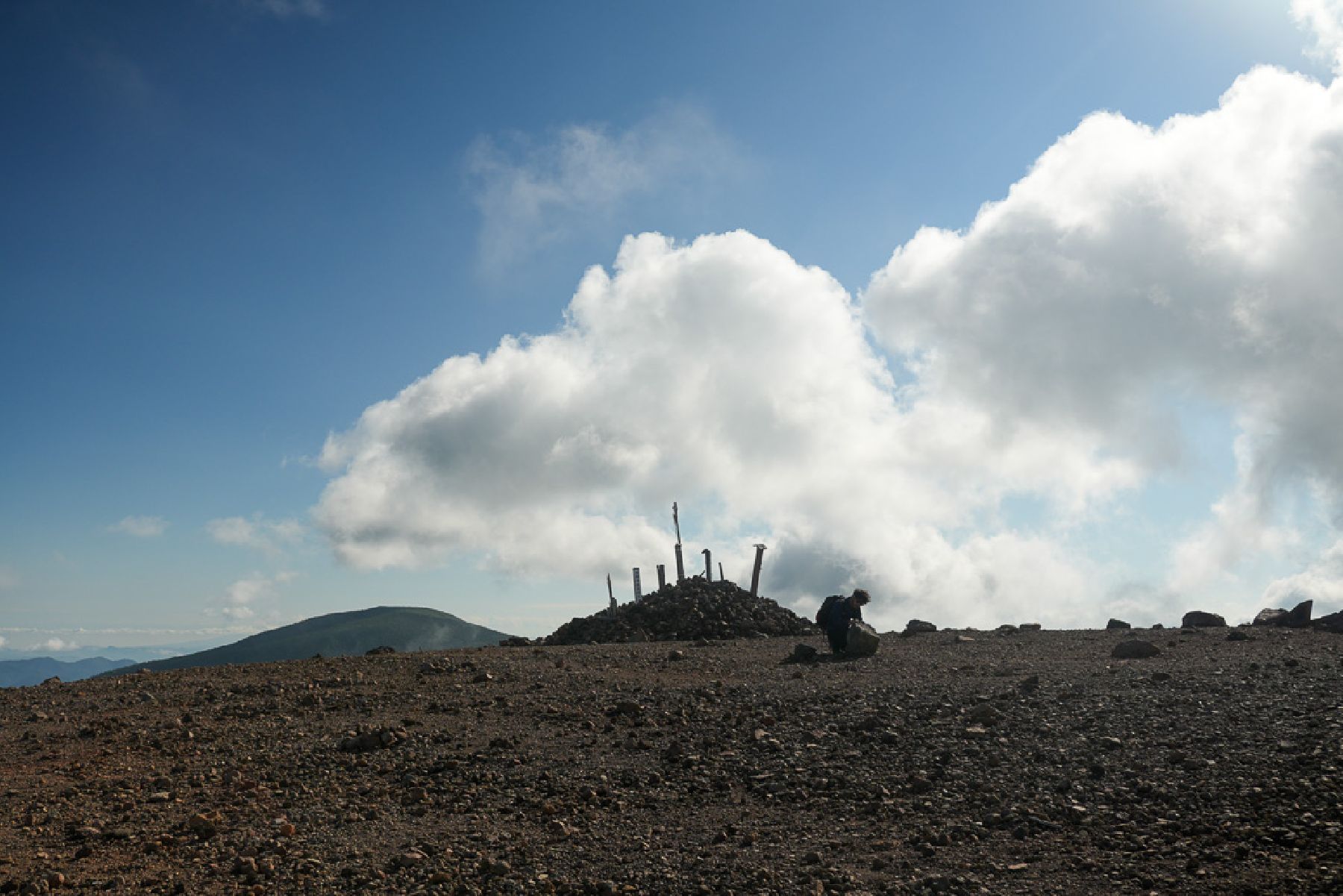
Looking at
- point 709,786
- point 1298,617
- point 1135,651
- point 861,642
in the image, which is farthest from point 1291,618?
point 709,786

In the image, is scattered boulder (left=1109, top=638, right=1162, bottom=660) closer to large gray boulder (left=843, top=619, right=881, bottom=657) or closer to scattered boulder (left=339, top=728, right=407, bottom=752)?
large gray boulder (left=843, top=619, right=881, bottom=657)

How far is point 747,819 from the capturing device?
10844 mm

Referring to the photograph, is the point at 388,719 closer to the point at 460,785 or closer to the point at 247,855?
the point at 460,785

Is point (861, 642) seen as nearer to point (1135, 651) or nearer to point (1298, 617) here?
point (1135, 651)

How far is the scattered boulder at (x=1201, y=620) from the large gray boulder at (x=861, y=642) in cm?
1188

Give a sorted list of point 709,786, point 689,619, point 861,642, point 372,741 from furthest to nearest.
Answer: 1. point 689,619
2. point 861,642
3. point 372,741
4. point 709,786

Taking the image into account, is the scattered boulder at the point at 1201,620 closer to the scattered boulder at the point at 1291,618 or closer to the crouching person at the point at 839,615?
the scattered boulder at the point at 1291,618

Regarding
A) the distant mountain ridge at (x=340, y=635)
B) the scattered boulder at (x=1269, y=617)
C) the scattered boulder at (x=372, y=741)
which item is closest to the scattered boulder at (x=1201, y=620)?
the scattered boulder at (x=1269, y=617)

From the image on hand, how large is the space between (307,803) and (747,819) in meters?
5.52

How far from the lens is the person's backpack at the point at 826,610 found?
954 inches

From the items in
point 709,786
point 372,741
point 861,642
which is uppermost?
point 861,642

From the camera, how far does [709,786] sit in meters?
12.0

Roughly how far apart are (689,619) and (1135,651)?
1521 centimetres

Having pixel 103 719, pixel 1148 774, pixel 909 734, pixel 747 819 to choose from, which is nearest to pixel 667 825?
pixel 747 819
